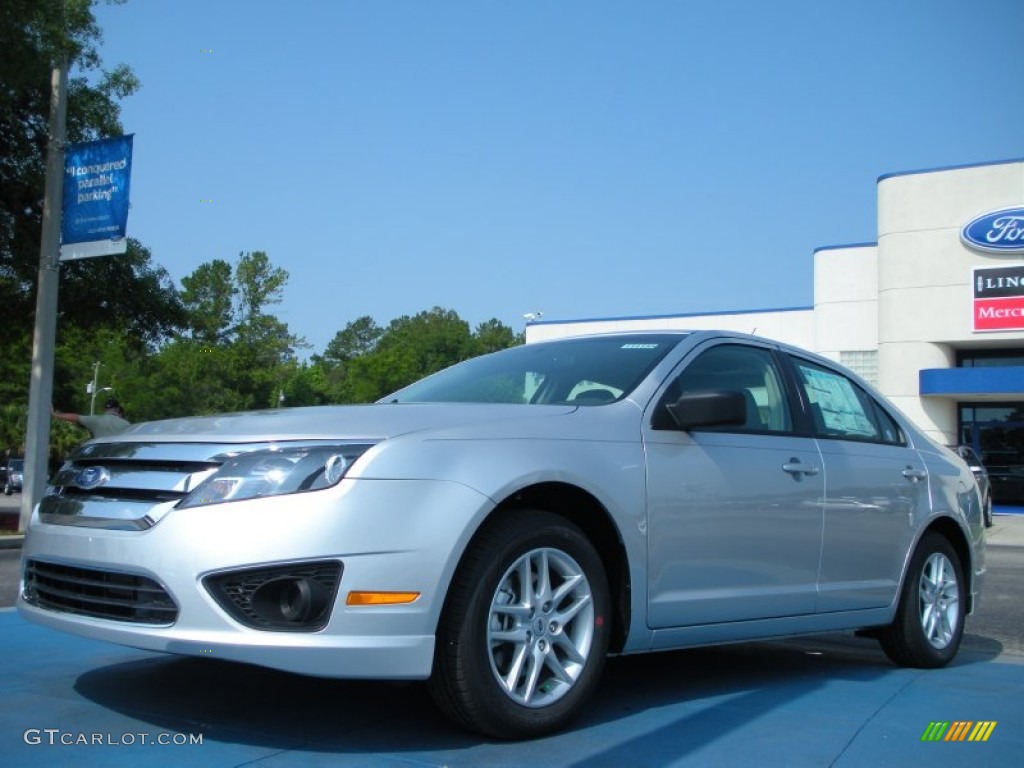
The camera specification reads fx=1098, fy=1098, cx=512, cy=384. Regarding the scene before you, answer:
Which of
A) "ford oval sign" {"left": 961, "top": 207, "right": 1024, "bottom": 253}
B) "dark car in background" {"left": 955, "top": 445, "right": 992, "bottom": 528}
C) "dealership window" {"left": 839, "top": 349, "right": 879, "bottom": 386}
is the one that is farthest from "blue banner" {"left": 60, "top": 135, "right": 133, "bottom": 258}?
"dealership window" {"left": 839, "top": 349, "right": 879, "bottom": 386}

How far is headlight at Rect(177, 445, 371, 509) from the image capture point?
11.2 feet

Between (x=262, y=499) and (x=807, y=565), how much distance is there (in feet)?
8.52

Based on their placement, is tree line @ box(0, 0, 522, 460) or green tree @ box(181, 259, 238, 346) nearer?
tree line @ box(0, 0, 522, 460)

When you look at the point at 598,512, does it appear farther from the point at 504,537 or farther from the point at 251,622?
the point at 251,622

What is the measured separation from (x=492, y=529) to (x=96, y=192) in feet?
41.7

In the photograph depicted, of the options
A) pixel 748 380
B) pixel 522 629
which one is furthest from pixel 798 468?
pixel 522 629

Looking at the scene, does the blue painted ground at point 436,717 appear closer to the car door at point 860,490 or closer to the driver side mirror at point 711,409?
the car door at point 860,490

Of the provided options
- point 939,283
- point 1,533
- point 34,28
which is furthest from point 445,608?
point 939,283


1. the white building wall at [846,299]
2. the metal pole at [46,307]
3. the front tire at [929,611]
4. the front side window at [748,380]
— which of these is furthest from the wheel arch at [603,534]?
the white building wall at [846,299]

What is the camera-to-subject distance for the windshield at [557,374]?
4641 mm

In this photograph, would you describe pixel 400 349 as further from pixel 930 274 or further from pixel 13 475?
pixel 930 274

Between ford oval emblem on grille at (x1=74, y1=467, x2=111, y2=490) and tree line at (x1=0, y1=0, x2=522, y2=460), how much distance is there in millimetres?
12390

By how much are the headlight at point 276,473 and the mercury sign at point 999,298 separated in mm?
27591

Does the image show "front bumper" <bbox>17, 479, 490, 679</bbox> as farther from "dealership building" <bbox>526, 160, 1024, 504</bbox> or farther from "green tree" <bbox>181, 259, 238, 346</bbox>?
"green tree" <bbox>181, 259, 238, 346</bbox>
